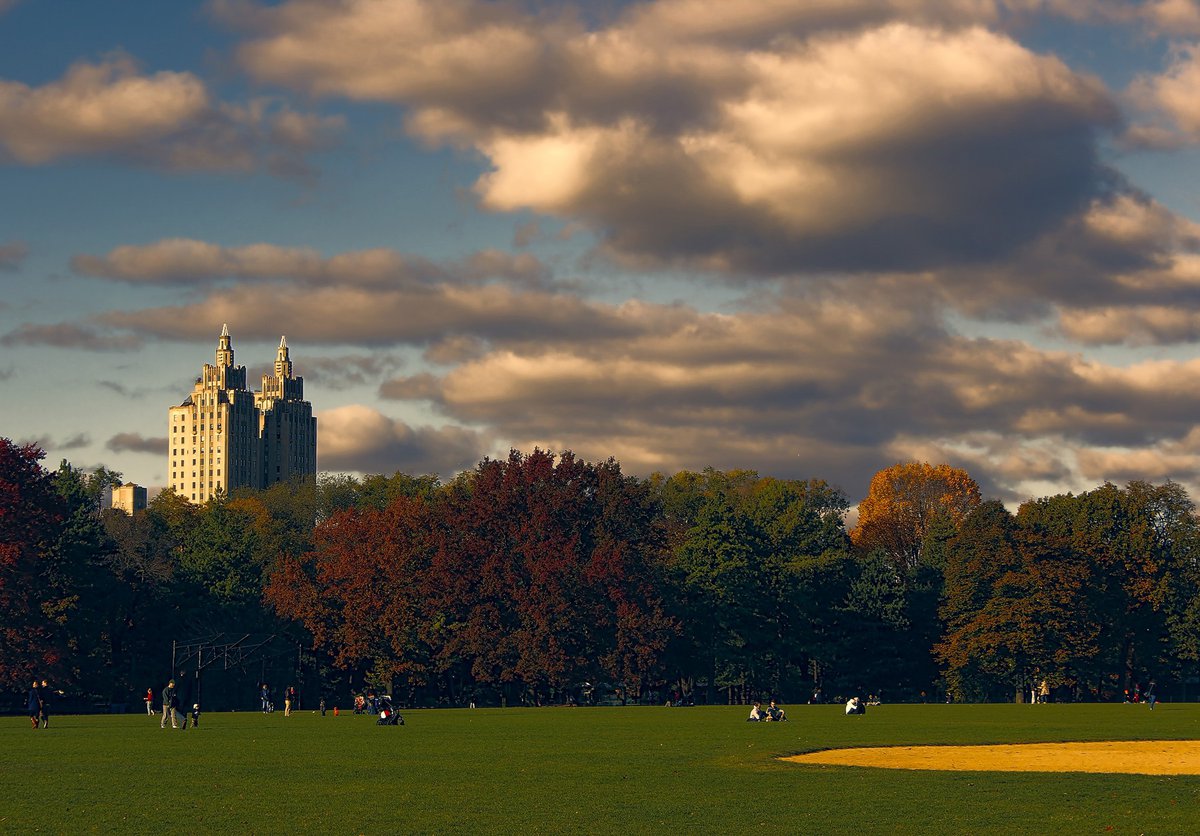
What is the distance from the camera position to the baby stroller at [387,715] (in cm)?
6469

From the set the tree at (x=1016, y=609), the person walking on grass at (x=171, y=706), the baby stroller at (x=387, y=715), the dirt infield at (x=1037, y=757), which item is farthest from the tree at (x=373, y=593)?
the dirt infield at (x=1037, y=757)

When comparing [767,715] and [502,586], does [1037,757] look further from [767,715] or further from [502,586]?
[502,586]

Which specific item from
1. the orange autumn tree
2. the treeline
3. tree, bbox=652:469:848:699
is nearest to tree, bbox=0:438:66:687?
the treeline

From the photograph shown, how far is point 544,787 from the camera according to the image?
33.0 meters

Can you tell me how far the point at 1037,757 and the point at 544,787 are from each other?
16.8m

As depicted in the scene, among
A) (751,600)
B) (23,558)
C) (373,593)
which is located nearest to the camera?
(23,558)

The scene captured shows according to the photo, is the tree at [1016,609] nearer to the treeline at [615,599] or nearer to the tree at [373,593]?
the treeline at [615,599]

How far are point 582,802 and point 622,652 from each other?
73.2 meters

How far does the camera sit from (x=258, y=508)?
175625 millimetres

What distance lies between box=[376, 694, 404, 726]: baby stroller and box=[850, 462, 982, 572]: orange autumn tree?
86987 mm

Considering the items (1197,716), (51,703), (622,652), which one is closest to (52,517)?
(51,703)

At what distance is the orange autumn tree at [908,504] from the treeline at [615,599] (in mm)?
15879

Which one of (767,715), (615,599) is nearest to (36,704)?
(767,715)

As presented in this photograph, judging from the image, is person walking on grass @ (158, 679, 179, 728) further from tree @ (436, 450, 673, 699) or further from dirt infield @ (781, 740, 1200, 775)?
tree @ (436, 450, 673, 699)
